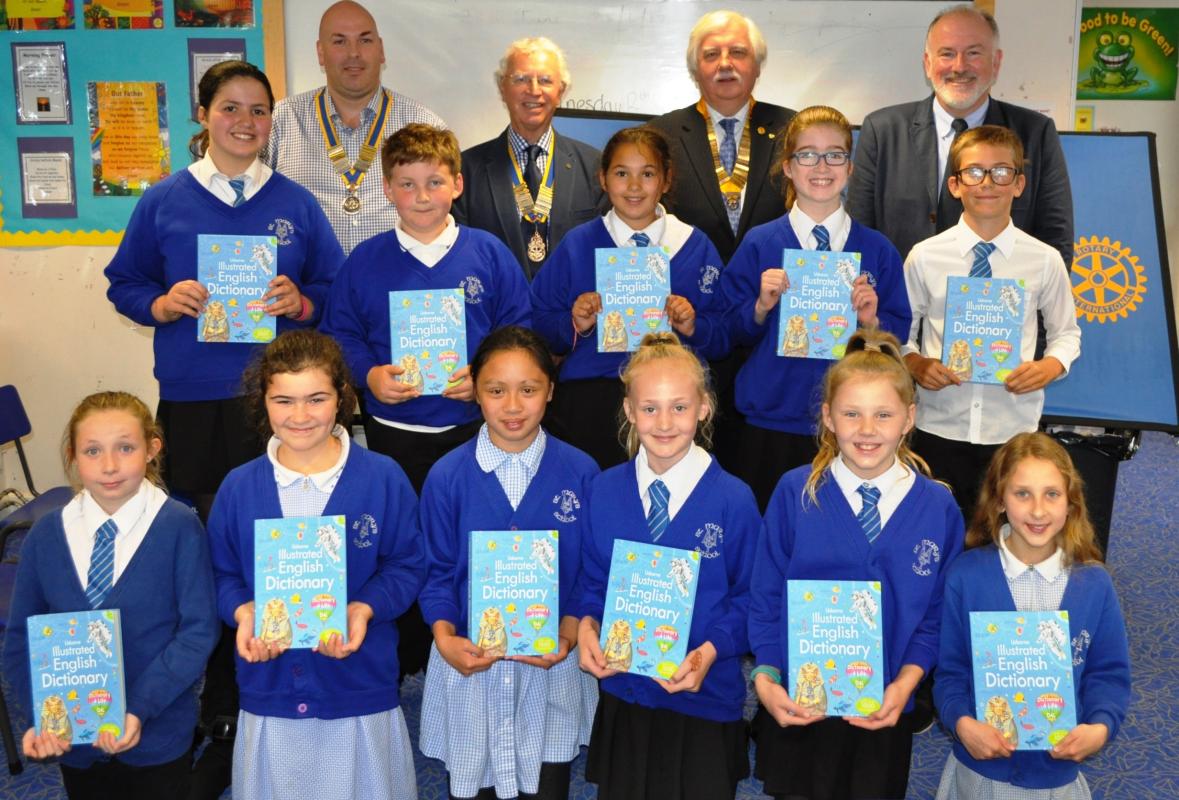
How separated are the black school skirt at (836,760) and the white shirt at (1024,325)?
126cm

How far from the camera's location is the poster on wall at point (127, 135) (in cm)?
584

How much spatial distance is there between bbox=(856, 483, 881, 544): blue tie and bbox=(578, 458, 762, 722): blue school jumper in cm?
29

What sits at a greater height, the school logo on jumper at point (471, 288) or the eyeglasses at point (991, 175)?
the eyeglasses at point (991, 175)

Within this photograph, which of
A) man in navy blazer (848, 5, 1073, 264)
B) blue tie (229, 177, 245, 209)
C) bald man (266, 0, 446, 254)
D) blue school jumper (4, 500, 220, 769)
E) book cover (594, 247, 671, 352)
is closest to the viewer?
blue school jumper (4, 500, 220, 769)

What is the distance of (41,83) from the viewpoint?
5.86 m

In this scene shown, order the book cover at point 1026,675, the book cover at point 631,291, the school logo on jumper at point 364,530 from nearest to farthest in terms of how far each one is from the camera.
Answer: the book cover at point 1026,675 → the school logo on jumper at point 364,530 → the book cover at point 631,291

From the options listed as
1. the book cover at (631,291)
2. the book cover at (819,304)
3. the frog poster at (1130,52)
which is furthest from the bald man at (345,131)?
the frog poster at (1130,52)

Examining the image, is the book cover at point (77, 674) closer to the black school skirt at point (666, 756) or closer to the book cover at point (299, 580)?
the book cover at point (299, 580)

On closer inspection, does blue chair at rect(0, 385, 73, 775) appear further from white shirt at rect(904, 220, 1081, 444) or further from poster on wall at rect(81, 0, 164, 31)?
white shirt at rect(904, 220, 1081, 444)

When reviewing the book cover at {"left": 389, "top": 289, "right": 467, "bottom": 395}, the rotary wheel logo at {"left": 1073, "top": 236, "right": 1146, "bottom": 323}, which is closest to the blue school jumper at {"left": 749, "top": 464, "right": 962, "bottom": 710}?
the book cover at {"left": 389, "top": 289, "right": 467, "bottom": 395}

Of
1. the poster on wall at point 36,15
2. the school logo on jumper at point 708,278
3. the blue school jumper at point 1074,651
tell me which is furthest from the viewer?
the poster on wall at point 36,15

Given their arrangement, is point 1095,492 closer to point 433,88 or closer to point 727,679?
point 727,679

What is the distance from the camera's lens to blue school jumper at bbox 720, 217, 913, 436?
3463 millimetres

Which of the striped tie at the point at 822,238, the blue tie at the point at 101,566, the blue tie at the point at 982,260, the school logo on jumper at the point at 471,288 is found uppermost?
the striped tie at the point at 822,238
